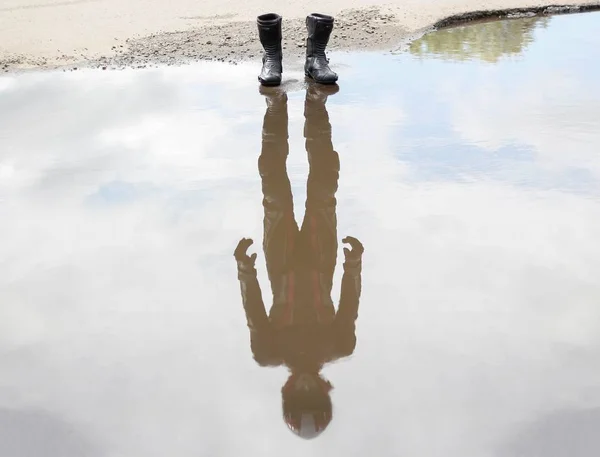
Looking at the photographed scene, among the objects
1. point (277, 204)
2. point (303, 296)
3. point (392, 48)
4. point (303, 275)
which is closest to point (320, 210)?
point (277, 204)

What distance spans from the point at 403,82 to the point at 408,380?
3.18m

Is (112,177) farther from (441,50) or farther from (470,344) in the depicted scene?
(441,50)

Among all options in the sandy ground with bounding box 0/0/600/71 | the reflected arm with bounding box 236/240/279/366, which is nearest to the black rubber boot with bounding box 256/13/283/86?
the sandy ground with bounding box 0/0/600/71

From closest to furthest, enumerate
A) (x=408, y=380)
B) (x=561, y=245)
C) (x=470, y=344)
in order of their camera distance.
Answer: (x=408, y=380) → (x=470, y=344) → (x=561, y=245)

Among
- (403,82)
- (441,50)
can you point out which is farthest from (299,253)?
(441,50)

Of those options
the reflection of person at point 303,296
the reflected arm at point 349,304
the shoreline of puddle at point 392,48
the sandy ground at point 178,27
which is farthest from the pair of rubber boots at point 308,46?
the reflected arm at point 349,304

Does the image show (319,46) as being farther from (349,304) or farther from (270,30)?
(349,304)

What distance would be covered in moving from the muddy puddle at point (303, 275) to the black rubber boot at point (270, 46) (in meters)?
0.34

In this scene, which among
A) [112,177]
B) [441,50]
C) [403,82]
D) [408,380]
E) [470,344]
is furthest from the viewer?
[441,50]

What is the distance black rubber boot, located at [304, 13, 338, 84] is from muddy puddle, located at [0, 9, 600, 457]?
0.34 metres

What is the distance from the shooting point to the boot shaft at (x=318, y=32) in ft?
15.6

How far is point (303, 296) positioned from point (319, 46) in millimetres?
2832

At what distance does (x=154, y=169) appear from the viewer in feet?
11.6

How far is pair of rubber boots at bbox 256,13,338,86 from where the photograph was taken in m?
4.76
